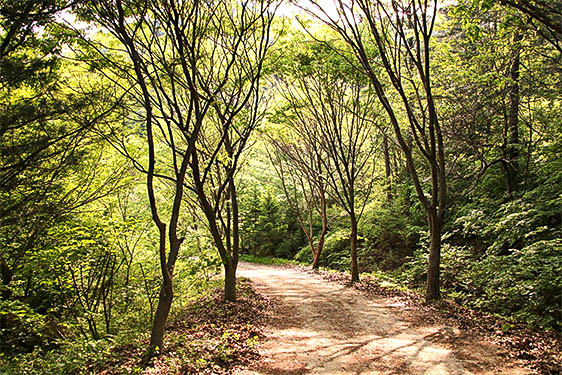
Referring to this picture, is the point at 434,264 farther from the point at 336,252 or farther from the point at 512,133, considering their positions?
the point at 336,252

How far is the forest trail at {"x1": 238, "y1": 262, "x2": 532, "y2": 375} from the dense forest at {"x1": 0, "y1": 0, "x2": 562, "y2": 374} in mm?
1084

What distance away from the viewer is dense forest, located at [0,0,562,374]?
559cm

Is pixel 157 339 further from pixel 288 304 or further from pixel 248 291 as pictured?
pixel 248 291

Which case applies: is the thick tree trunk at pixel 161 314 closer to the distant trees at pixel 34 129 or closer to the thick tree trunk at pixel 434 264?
the distant trees at pixel 34 129

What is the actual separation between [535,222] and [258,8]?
9.21m

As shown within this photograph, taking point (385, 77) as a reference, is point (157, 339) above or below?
below

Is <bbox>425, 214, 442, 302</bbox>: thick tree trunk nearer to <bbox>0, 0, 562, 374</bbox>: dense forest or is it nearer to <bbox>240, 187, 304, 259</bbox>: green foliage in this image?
<bbox>0, 0, 562, 374</bbox>: dense forest

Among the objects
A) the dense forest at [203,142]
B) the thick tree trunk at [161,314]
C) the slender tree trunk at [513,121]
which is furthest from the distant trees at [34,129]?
the slender tree trunk at [513,121]

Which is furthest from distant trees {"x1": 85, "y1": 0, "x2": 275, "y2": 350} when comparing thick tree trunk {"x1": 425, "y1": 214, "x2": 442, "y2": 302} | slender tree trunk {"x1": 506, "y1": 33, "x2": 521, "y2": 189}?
slender tree trunk {"x1": 506, "y1": 33, "x2": 521, "y2": 189}

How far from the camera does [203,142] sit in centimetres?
1095

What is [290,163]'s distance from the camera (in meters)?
20.5

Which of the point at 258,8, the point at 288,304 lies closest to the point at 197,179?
the point at 258,8

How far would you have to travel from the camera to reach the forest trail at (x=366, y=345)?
16.6 ft

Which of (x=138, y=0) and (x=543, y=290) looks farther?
(x=543, y=290)
